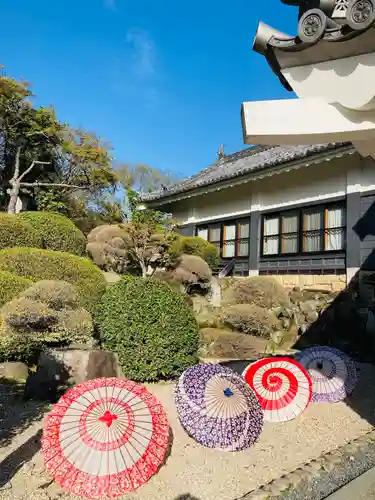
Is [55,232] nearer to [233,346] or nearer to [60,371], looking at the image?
[233,346]

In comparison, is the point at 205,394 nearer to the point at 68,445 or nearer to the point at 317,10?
the point at 68,445

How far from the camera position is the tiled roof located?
43.9ft

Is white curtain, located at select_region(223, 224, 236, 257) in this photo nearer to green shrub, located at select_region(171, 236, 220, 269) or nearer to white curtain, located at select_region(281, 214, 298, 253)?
green shrub, located at select_region(171, 236, 220, 269)

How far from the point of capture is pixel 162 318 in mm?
6398

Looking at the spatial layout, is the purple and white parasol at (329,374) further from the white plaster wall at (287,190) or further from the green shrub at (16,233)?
the green shrub at (16,233)

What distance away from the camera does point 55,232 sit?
11898 mm

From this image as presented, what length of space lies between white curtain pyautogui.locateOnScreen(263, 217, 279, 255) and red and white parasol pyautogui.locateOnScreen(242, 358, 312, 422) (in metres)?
9.78


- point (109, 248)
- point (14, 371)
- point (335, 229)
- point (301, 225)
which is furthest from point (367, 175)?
point (14, 371)

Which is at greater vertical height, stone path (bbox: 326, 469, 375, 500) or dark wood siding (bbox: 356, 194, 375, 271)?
dark wood siding (bbox: 356, 194, 375, 271)

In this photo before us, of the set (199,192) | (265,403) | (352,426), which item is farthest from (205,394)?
(199,192)

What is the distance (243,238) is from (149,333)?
35.3ft

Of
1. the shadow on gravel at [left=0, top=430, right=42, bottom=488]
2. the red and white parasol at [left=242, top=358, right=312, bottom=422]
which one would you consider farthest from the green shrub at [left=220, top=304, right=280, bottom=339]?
the shadow on gravel at [left=0, top=430, right=42, bottom=488]

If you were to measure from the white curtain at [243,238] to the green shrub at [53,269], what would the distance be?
8.75m

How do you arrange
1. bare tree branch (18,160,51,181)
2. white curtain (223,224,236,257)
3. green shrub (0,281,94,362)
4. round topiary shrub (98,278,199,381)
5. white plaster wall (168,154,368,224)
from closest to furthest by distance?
round topiary shrub (98,278,199,381) < green shrub (0,281,94,362) < white plaster wall (168,154,368,224) < bare tree branch (18,160,51,181) < white curtain (223,224,236,257)
